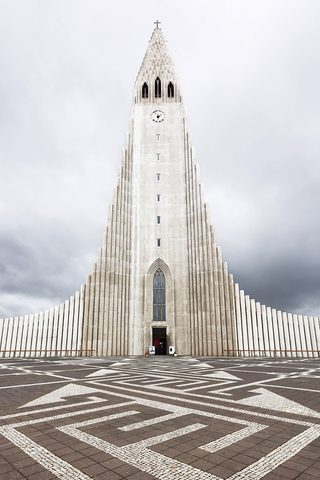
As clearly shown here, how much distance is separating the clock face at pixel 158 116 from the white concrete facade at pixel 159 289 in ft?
0.45

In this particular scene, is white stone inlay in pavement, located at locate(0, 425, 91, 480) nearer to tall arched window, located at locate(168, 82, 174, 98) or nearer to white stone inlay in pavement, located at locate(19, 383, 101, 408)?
white stone inlay in pavement, located at locate(19, 383, 101, 408)

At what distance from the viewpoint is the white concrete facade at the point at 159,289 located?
31125 millimetres

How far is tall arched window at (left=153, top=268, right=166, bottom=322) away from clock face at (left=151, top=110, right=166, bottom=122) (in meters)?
20.8

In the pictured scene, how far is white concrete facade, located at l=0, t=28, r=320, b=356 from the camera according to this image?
102 feet

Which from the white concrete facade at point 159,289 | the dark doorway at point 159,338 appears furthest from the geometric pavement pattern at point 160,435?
the dark doorway at point 159,338

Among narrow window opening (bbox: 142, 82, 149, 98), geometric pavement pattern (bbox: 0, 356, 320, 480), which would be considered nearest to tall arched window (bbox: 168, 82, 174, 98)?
narrow window opening (bbox: 142, 82, 149, 98)

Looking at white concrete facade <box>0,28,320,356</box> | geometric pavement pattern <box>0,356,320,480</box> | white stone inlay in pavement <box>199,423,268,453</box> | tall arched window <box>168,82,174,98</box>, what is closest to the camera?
geometric pavement pattern <box>0,356,320,480</box>

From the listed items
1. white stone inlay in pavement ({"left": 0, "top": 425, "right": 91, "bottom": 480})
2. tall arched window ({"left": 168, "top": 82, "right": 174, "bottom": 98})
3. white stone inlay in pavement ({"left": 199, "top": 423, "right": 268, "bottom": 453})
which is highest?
tall arched window ({"left": 168, "top": 82, "right": 174, "bottom": 98})

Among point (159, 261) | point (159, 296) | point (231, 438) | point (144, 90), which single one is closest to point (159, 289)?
point (159, 296)

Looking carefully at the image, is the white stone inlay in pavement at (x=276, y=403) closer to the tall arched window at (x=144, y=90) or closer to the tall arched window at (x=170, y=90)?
the tall arched window at (x=170, y=90)

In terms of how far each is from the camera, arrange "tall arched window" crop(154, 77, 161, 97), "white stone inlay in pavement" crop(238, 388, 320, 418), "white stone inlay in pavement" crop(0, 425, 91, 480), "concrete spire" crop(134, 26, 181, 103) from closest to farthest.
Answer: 1. "white stone inlay in pavement" crop(0, 425, 91, 480)
2. "white stone inlay in pavement" crop(238, 388, 320, 418)
3. "concrete spire" crop(134, 26, 181, 103)
4. "tall arched window" crop(154, 77, 161, 97)

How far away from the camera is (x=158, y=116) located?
41.2m

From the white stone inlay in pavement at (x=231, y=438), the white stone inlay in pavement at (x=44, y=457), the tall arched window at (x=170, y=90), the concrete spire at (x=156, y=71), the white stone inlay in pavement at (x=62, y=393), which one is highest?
the concrete spire at (x=156, y=71)

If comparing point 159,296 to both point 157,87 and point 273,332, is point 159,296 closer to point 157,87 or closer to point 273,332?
point 273,332
